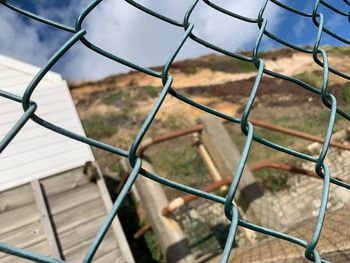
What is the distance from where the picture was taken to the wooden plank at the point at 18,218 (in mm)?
3465

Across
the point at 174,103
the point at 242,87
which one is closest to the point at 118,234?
the point at 174,103

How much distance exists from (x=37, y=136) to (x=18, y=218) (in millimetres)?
1044

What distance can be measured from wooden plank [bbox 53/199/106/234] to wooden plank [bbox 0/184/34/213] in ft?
1.12

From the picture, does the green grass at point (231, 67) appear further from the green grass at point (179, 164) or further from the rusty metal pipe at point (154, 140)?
the rusty metal pipe at point (154, 140)

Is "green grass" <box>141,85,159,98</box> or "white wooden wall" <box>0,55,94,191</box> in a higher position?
"green grass" <box>141,85,159,98</box>

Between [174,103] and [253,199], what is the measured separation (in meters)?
11.5

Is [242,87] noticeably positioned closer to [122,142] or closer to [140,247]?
[122,142]

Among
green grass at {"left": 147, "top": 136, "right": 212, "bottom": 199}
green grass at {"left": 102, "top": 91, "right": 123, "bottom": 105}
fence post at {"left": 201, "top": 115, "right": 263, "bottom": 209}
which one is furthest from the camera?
green grass at {"left": 102, "top": 91, "right": 123, "bottom": 105}

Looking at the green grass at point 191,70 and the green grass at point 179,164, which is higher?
the green grass at point 191,70

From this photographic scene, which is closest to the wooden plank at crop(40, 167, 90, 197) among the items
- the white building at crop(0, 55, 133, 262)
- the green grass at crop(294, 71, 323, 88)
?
the white building at crop(0, 55, 133, 262)

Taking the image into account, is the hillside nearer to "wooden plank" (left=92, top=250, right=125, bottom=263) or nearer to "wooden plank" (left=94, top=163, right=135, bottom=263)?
"wooden plank" (left=94, top=163, right=135, bottom=263)

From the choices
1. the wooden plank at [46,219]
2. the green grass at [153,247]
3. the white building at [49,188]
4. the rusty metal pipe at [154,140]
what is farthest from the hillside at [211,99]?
the wooden plank at [46,219]

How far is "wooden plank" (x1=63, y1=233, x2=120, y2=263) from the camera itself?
3.49 metres

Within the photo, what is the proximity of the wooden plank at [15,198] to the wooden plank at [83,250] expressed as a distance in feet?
2.11
